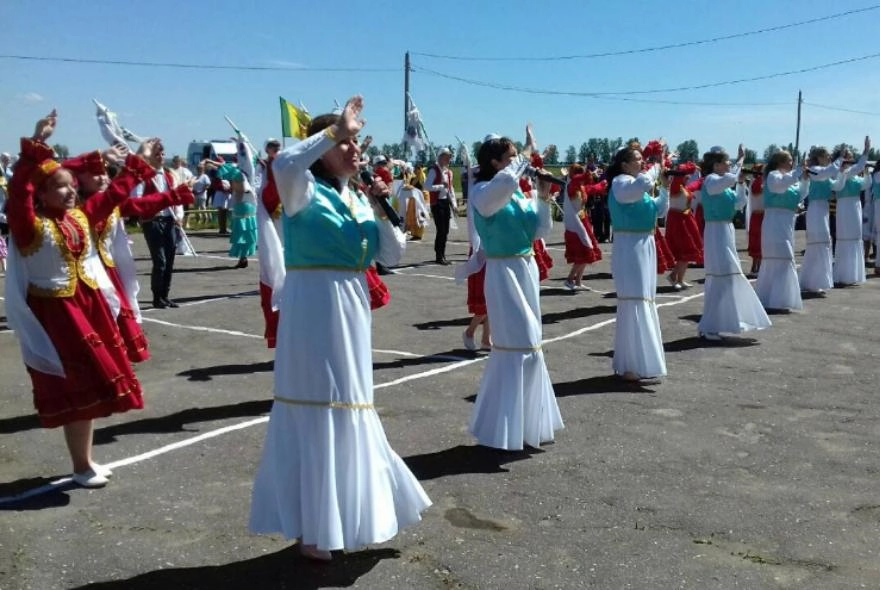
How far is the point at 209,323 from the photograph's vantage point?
10883 millimetres

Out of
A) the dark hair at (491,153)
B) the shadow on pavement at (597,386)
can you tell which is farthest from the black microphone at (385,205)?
the shadow on pavement at (597,386)

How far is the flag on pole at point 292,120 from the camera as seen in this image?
455 cm

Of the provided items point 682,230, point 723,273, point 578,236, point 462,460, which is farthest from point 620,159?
point 682,230

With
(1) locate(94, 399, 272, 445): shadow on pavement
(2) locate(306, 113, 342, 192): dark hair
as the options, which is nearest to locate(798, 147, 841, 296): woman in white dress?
(1) locate(94, 399, 272, 445): shadow on pavement

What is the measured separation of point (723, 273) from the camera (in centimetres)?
980

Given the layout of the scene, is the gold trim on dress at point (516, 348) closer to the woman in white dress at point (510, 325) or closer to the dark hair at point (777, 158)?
the woman in white dress at point (510, 325)

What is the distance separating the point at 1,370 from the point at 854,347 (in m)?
9.03

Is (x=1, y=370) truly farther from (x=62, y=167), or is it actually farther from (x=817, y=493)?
(x=817, y=493)

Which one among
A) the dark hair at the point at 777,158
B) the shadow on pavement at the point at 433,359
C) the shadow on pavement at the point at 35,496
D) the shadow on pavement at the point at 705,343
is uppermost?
the dark hair at the point at 777,158

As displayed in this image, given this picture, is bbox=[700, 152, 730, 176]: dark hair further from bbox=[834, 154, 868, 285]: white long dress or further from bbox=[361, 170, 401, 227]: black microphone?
bbox=[361, 170, 401, 227]: black microphone

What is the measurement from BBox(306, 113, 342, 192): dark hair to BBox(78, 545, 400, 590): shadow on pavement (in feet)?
6.04

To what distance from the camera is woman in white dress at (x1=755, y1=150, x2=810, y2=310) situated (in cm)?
1141

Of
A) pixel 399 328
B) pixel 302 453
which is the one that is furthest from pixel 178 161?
pixel 302 453

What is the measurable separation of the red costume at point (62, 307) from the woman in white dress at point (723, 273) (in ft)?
22.3
